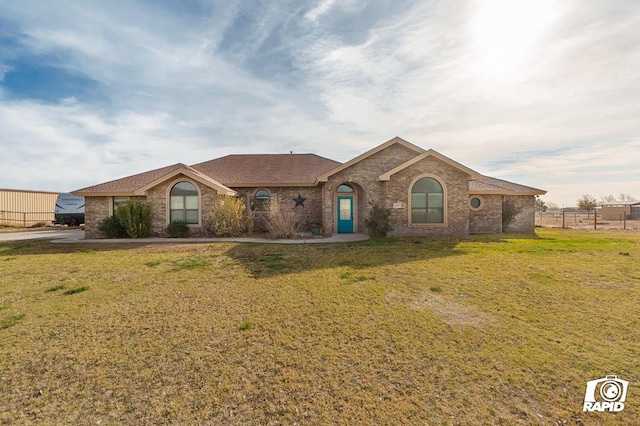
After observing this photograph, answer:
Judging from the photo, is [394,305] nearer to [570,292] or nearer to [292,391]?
[292,391]

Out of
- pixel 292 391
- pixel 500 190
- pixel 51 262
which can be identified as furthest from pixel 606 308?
pixel 51 262

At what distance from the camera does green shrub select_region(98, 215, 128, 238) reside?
15.6 m

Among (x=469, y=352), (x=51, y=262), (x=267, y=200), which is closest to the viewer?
(x=469, y=352)

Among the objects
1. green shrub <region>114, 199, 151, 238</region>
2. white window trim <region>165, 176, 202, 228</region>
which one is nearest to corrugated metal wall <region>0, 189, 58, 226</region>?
green shrub <region>114, 199, 151, 238</region>

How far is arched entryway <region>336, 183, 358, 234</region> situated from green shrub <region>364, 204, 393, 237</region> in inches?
94.4

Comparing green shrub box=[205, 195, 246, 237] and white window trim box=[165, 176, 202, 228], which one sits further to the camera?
white window trim box=[165, 176, 202, 228]

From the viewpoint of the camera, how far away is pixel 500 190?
16453 mm

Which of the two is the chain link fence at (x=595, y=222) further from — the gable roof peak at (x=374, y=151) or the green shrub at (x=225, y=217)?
the green shrub at (x=225, y=217)

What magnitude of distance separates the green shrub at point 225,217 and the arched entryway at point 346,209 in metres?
5.59

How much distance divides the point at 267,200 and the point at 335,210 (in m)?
4.25

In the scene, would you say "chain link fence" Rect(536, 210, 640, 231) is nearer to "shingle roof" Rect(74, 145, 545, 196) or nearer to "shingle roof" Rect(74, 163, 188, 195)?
"shingle roof" Rect(74, 145, 545, 196)

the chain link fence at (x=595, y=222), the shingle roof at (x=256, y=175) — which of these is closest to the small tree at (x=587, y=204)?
the chain link fence at (x=595, y=222)

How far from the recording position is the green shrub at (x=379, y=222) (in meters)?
14.8

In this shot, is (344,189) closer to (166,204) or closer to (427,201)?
(427,201)
